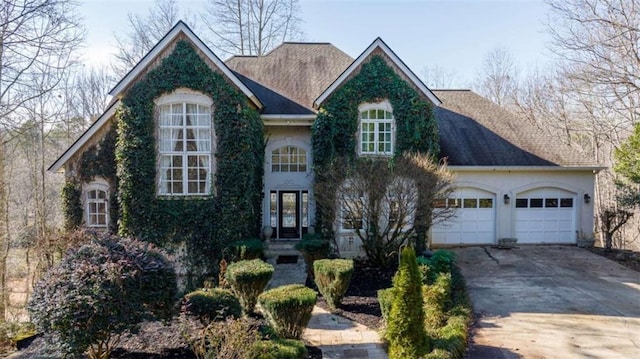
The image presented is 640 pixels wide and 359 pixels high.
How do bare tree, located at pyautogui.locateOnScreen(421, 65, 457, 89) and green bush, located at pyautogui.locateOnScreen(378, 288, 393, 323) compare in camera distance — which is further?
bare tree, located at pyautogui.locateOnScreen(421, 65, 457, 89)

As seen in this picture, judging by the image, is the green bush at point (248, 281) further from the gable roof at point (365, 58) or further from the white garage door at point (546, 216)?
the white garage door at point (546, 216)

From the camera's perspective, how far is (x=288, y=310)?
22.7ft

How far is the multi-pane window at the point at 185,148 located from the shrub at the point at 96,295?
6.13 m

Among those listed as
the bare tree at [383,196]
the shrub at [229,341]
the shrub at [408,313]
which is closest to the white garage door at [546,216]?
the bare tree at [383,196]

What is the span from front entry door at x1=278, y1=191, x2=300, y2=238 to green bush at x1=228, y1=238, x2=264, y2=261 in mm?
3546

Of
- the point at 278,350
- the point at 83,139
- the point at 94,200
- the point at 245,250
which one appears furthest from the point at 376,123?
the point at 94,200

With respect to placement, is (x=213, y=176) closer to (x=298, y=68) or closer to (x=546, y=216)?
(x=298, y=68)

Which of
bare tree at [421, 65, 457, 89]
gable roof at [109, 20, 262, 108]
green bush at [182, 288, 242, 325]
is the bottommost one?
green bush at [182, 288, 242, 325]

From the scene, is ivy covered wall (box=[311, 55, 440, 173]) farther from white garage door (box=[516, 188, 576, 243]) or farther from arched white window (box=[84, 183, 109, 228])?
arched white window (box=[84, 183, 109, 228])

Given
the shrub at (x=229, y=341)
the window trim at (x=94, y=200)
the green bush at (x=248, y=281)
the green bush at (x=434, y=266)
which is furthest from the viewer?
the window trim at (x=94, y=200)

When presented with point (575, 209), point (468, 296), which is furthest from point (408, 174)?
point (575, 209)

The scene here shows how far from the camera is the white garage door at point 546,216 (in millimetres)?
16109

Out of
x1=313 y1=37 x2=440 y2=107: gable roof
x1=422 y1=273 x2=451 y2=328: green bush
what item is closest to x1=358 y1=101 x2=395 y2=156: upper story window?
x1=313 y1=37 x2=440 y2=107: gable roof

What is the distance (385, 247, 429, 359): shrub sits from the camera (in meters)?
6.10
